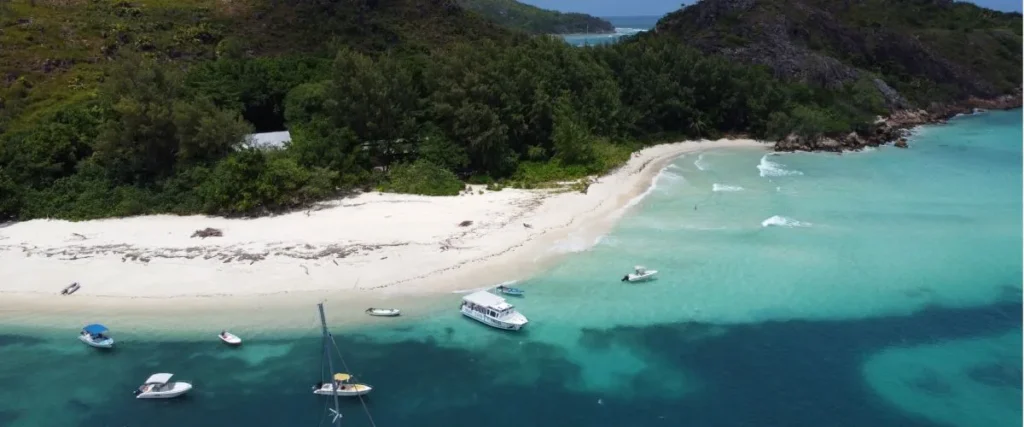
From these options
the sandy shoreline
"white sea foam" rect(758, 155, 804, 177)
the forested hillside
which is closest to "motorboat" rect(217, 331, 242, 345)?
the sandy shoreline

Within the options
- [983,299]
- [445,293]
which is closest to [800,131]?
[983,299]

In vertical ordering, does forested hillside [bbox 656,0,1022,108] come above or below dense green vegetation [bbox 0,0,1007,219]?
above

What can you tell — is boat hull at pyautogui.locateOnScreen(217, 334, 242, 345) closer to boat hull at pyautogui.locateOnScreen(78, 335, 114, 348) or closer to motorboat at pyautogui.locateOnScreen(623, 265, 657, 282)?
boat hull at pyautogui.locateOnScreen(78, 335, 114, 348)

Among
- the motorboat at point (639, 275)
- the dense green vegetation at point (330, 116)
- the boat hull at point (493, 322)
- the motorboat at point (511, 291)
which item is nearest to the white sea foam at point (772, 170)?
the dense green vegetation at point (330, 116)

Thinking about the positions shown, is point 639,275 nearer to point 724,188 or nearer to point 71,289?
point 724,188

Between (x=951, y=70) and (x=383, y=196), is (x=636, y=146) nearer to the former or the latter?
(x=383, y=196)

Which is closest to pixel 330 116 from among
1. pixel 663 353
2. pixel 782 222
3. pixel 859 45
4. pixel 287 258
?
pixel 287 258

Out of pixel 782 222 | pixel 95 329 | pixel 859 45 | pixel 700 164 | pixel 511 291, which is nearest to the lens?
pixel 95 329
